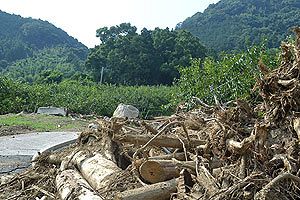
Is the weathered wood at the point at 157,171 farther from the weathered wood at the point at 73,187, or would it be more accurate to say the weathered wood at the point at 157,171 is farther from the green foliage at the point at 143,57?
the green foliage at the point at 143,57

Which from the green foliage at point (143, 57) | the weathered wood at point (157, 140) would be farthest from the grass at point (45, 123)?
the green foliage at point (143, 57)

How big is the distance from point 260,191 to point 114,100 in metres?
23.9

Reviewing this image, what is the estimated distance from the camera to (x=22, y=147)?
10.9m

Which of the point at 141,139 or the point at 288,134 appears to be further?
the point at 141,139

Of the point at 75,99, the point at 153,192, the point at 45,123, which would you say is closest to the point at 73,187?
the point at 153,192

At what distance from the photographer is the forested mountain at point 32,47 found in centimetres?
5481

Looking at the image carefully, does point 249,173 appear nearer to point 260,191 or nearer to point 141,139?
point 260,191

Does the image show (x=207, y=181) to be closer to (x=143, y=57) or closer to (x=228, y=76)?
(x=228, y=76)

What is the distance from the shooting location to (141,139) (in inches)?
207

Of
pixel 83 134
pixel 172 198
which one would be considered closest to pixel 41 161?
pixel 83 134

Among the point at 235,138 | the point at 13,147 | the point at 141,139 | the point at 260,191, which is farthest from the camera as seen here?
the point at 13,147

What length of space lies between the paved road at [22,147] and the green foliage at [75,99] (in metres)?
11.3

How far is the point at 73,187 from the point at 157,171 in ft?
3.36

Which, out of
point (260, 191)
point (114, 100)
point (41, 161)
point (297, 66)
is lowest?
point (114, 100)
